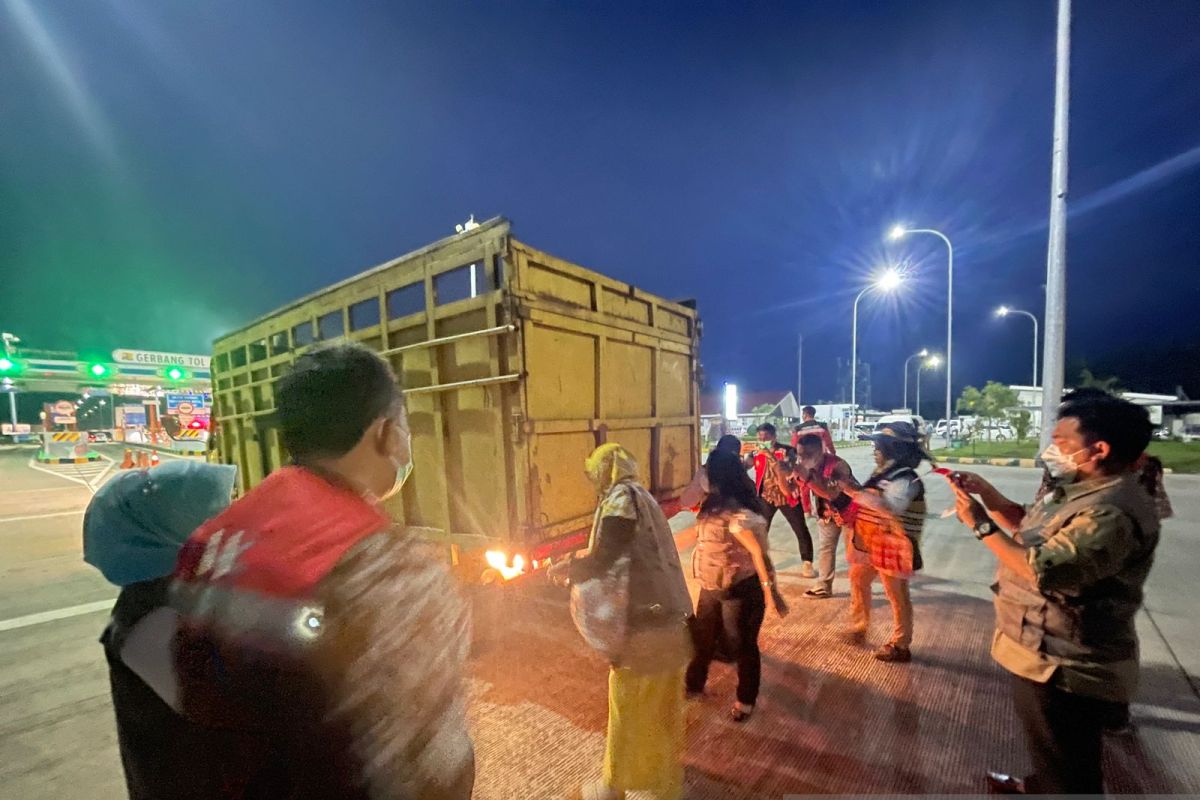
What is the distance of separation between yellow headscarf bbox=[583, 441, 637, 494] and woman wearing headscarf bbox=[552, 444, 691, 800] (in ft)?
0.41

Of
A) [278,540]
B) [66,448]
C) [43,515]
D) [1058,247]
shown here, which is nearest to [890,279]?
[1058,247]

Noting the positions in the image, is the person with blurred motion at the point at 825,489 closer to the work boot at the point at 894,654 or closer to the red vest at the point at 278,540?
the work boot at the point at 894,654

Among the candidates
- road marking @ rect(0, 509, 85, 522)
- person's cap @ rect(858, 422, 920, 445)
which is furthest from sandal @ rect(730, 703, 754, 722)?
road marking @ rect(0, 509, 85, 522)

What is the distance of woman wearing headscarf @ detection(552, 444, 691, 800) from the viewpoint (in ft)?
7.24

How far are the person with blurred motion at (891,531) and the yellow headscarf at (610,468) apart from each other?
2375mm

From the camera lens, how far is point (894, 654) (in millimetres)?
3594

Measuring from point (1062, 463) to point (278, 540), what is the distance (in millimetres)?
2741

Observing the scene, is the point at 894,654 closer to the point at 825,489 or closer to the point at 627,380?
the point at 825,489

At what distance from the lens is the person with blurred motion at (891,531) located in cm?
360

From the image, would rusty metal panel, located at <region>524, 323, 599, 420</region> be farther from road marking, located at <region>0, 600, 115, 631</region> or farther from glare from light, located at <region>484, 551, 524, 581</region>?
road marking, located at <region>0, 600, 115, 631</region>

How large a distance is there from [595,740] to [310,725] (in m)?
2.41

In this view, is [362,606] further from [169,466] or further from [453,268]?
[453,268]

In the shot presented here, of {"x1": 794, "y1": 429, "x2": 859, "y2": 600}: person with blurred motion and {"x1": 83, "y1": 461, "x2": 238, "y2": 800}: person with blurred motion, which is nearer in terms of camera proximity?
{"x1": 83, "y1": 461, "x2": 238, "y2": 800}: person with blurred motion

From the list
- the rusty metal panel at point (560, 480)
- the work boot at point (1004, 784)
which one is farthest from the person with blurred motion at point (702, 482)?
the work boot at point (1004, 784)
